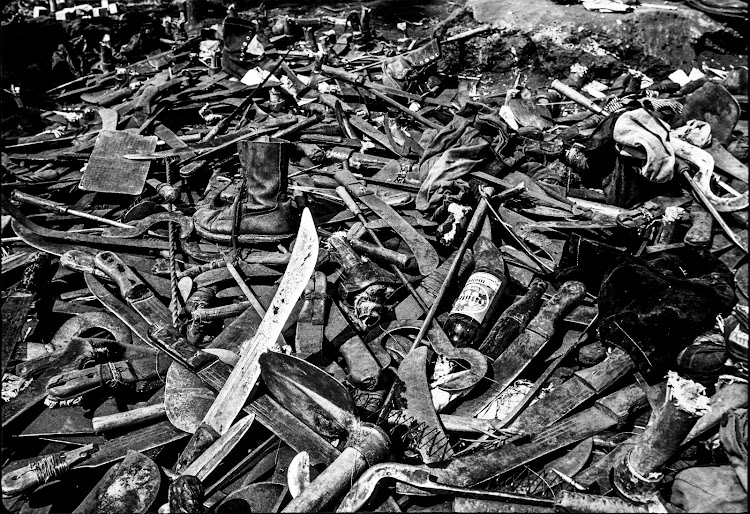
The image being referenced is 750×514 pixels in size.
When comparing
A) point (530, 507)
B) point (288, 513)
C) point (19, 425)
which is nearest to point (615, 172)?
point (530, 507)

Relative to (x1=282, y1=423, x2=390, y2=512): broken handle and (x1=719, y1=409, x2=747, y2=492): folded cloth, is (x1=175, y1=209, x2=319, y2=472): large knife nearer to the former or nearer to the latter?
(x1=282, y1=423, x2=390, y2=512): broken handle

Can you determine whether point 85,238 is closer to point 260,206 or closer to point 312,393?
point 260,206

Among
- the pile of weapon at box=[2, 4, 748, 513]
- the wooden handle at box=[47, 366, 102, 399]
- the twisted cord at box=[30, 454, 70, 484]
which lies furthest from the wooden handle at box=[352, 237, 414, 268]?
the twisted cord at box=[30, 454, 70, 484]

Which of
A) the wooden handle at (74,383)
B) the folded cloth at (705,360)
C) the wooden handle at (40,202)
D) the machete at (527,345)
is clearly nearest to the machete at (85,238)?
the wooden handle at (40,202)

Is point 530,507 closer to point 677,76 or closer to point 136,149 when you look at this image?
point 136,149

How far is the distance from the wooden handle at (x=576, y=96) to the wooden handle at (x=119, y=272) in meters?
5.20

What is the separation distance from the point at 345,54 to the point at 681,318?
7.06m

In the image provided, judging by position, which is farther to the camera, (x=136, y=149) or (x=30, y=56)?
(x=30, y=56)

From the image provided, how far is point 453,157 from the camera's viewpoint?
5.09m

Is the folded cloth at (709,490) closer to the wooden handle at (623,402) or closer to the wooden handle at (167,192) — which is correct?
the wooden handle at (623,402)

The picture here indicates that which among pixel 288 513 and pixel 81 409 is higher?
pixel 288 513

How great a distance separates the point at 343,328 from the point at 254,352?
75 centimetres

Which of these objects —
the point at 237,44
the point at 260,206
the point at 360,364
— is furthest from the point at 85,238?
the point at 237,44

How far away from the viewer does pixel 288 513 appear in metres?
2.46
